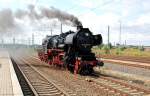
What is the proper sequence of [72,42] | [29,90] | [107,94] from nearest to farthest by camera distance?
1. [107,94]
2. [29,90]
3. [72,42]

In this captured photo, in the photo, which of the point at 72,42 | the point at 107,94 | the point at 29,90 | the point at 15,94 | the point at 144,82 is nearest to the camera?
the point at 15,94

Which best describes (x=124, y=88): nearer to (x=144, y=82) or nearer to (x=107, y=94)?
(x=107, y=94)

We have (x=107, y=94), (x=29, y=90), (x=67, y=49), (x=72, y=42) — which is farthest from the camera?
(x=67, y=49)

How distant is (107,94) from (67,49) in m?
11.0

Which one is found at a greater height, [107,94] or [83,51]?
[83,51]

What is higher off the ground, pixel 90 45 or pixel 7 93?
pixel 90 45

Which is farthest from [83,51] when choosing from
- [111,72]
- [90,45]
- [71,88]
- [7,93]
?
[7,93]

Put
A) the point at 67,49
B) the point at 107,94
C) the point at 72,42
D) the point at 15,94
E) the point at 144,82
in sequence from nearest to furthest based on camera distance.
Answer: the point at 15,94
the point at 107,94
the point at 144,82
the point at 72,42
the point at 67,49

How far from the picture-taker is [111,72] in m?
26.6

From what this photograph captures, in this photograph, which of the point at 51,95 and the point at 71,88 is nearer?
the point at 51,95

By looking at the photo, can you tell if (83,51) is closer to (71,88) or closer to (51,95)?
(71,88)

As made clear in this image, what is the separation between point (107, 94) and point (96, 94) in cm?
47

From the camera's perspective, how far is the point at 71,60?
2422cm

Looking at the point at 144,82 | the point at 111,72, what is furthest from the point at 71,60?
the point at 144,82
